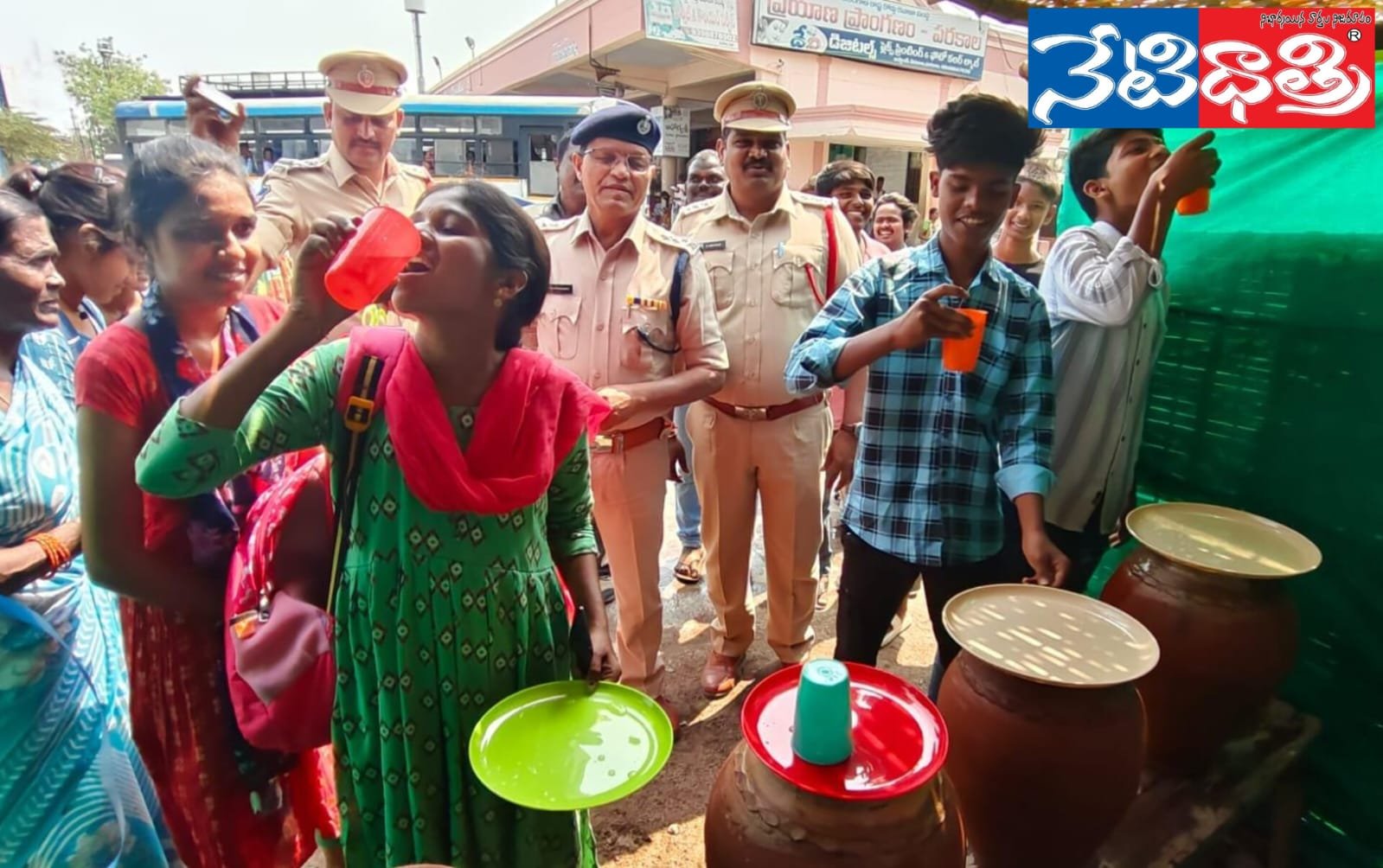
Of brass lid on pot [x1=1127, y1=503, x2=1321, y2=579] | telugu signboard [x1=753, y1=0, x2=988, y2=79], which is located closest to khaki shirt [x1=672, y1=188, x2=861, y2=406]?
brass lid on pot [x1=1127, y1=503, x2=1321, y2=579]

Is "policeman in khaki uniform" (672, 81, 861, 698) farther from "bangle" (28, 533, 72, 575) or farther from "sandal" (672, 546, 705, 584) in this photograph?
"bangle" (28, 533, 72, 575)

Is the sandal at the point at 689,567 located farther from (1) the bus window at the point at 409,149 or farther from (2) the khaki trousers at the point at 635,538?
(1) the bus window at the point at 409,149

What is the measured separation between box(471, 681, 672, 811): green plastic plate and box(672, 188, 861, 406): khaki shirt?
1.70m

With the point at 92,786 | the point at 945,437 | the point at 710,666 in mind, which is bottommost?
the point at 710,666

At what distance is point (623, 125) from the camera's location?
2.38 metres

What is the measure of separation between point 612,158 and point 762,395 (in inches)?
40.5

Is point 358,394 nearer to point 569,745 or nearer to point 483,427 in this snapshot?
point 483,427

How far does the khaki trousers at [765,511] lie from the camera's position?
2865 mm

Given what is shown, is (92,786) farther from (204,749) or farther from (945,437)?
(945,437)

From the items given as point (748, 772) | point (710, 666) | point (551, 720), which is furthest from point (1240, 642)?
point (710, 666)

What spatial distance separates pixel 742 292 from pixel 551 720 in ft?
6.58

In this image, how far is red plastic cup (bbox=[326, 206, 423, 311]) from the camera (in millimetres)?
1034

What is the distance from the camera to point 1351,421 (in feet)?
6.83

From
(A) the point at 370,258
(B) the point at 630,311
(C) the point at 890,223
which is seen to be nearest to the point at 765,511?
(B) the point at 630,311
